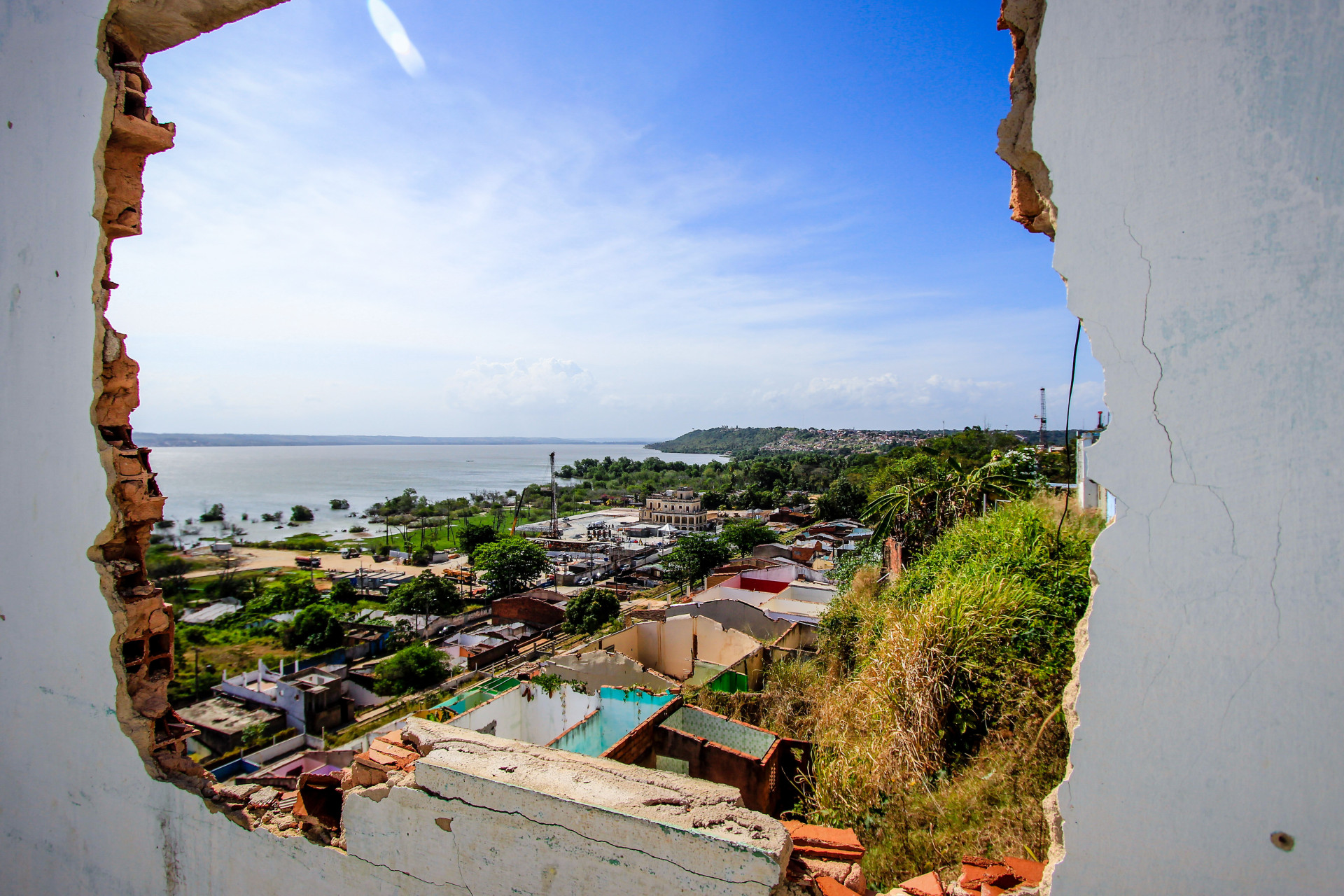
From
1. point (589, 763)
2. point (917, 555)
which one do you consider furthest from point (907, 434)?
point (589, 763)

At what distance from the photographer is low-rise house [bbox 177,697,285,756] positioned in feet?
47.3

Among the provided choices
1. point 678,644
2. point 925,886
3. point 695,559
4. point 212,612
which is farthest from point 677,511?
point 925,886

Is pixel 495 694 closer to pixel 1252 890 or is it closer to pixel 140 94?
pixel 140 94

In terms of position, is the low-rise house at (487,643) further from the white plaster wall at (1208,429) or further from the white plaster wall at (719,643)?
the white plaster wall at (1208,429)

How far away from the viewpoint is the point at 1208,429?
1.54 m

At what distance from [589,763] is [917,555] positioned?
7.66 meters

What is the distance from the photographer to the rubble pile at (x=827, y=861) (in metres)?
2.20

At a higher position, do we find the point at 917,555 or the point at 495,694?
the point at 917,555

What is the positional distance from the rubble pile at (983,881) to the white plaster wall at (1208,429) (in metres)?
0.59

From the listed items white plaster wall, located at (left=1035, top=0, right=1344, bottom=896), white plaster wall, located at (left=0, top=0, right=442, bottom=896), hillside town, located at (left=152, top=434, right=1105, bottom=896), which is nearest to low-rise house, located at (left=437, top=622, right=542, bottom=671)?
hillside town, located at (left=152, top=434, right=1105, bottom=896)

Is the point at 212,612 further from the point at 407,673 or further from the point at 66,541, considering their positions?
the point at 66,541

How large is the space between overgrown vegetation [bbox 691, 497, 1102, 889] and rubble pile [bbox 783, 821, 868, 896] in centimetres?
46

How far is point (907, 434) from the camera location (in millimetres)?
104125

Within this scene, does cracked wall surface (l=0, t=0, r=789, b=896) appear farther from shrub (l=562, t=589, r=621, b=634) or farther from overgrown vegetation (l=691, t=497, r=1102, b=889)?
shrub (l=562, t=589, r=621, b=634)
